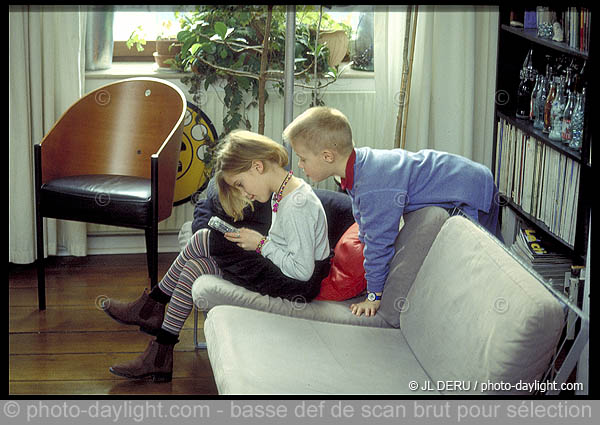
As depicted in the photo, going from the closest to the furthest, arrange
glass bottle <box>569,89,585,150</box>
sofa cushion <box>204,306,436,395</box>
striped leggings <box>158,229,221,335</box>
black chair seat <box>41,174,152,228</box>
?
sofa cushion <box>204,306,436,395</box> < striped leggings <box>158,229,221,335</box> < glass bottle <box>569,89,585,150</box> < black chair seat <box>41,174,152,228</box>

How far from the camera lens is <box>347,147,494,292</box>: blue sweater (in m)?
2.22

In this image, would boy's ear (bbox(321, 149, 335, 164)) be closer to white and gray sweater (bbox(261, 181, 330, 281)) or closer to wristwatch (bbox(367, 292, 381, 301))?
white and gray sweater (bbox(261, 181, 330, 281))

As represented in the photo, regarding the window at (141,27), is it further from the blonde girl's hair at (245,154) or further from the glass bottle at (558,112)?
the glass bottle at (558,112)

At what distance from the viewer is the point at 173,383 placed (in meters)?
2.53

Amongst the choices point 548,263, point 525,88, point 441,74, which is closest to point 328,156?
point 548,263

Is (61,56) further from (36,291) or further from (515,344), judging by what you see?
(515,344)

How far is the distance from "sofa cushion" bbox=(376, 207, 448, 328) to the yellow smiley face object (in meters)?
1.66

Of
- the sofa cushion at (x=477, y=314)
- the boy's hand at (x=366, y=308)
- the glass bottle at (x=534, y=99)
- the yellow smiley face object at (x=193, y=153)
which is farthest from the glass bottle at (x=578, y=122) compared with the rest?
the yellow smiley face object at (x=193, y=153)


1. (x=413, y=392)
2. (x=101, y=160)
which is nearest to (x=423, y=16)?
(x=101, y=160)

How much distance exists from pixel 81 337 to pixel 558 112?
73.5 inches

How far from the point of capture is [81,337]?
2.87m

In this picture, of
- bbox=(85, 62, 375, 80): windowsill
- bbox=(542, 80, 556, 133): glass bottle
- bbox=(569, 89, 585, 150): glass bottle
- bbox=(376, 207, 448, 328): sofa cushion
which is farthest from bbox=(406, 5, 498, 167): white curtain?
bbox=(376, 207, 448, 328): sofa cushion

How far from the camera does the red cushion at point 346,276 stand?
2305 mm

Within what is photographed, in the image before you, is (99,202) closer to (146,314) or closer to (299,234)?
(146,314)
